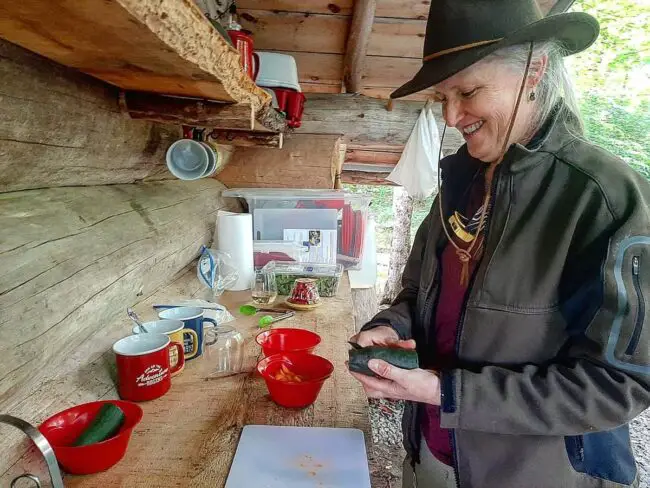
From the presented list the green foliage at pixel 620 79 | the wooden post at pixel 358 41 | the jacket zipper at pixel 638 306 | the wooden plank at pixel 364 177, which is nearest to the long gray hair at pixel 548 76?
the jacket zipper at pixel 638 306

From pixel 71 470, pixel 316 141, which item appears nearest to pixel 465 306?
pixel 71 470

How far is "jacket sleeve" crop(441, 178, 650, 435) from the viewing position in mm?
760

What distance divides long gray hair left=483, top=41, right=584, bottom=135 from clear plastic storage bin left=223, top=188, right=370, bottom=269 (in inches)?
62.9

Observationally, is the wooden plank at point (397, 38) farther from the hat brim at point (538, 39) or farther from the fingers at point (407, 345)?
the fingers at point (407, 345)

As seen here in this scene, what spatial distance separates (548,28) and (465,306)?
0.59m

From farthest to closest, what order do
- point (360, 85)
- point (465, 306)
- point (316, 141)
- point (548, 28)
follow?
point (360, 85) < point (316, 141) < point (465, 306) < point (548, 28)

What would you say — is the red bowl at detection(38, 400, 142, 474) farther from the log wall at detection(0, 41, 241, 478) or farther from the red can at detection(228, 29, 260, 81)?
the red can at detection(228, 29, 260, 81)

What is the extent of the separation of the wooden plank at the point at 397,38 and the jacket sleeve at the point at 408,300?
6.27 ft

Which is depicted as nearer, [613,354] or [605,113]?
[613,354]

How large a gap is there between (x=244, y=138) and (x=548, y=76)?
5.51 ft

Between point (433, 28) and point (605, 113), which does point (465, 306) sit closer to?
point (433, 28)

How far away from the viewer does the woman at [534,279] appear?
2.59 ft

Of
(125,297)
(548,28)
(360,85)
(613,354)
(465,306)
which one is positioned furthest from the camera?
(360,85)

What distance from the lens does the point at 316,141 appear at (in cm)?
298
